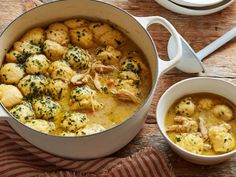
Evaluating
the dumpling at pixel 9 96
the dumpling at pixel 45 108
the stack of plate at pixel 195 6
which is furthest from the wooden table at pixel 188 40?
the dumpling at pixel 9 96

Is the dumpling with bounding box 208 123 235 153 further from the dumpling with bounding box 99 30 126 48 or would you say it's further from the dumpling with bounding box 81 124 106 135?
the dumpling with bounding box 99 30 126 48

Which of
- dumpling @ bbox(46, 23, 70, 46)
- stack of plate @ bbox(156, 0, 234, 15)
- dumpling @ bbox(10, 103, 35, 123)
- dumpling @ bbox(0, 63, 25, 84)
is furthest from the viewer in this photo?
stack of plate @ bbox(156, 0, 234, 15)

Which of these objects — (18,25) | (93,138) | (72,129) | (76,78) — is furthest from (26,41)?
(93,138)

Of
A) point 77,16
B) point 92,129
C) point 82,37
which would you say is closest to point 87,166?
point 92,129

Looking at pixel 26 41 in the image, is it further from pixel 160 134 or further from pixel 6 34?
pixel 160 134

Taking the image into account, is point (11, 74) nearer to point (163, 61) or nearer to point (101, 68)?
point (101, 68)

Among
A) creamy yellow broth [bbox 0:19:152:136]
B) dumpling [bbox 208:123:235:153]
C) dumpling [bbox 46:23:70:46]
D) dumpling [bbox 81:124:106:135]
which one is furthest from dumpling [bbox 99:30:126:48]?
dumpling [bbox 208:123:235:153]

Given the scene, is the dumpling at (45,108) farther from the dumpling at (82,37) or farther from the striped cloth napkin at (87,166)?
the dumpling at (82,37)
